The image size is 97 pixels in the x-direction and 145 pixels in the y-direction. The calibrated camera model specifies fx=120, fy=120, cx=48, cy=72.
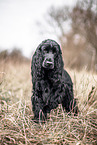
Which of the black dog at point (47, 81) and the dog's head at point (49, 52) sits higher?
the dog's head at point (49, 52)

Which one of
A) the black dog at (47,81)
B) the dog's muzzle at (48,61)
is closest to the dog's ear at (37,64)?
the black dog at (47,81)

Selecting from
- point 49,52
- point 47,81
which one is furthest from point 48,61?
point 47,81

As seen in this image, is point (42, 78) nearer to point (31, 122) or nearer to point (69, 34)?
point (31, 122)

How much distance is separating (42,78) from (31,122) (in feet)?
2.23

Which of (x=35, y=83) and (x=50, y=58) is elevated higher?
(x=50, y=58)

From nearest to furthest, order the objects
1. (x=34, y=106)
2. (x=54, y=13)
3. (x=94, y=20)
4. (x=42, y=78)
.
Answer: (x=42, y=78) → (x=34, y=106) → (x=94, y=20) → (x=54, y=13)

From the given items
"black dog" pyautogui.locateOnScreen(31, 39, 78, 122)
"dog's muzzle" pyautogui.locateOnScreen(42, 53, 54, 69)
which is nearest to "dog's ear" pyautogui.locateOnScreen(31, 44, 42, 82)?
"black dog" pyautogui.locateOnScreen(31, 39, 78, 122)

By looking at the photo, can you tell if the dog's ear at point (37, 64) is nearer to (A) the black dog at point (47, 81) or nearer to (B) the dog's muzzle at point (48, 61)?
(A) the black dog at point (47, 81)

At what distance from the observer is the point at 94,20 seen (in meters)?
7.43

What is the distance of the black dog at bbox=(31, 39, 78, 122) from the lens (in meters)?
1.43

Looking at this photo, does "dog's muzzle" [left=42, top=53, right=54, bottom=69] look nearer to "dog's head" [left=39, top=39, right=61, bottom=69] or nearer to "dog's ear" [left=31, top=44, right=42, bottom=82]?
"dog's head" [left=39, top=39, right=61, bottom=69]

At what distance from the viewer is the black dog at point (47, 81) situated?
4.69 ft

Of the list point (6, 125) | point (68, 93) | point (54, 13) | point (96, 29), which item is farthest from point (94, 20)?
point (6, 125)

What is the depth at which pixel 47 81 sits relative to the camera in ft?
5.11
